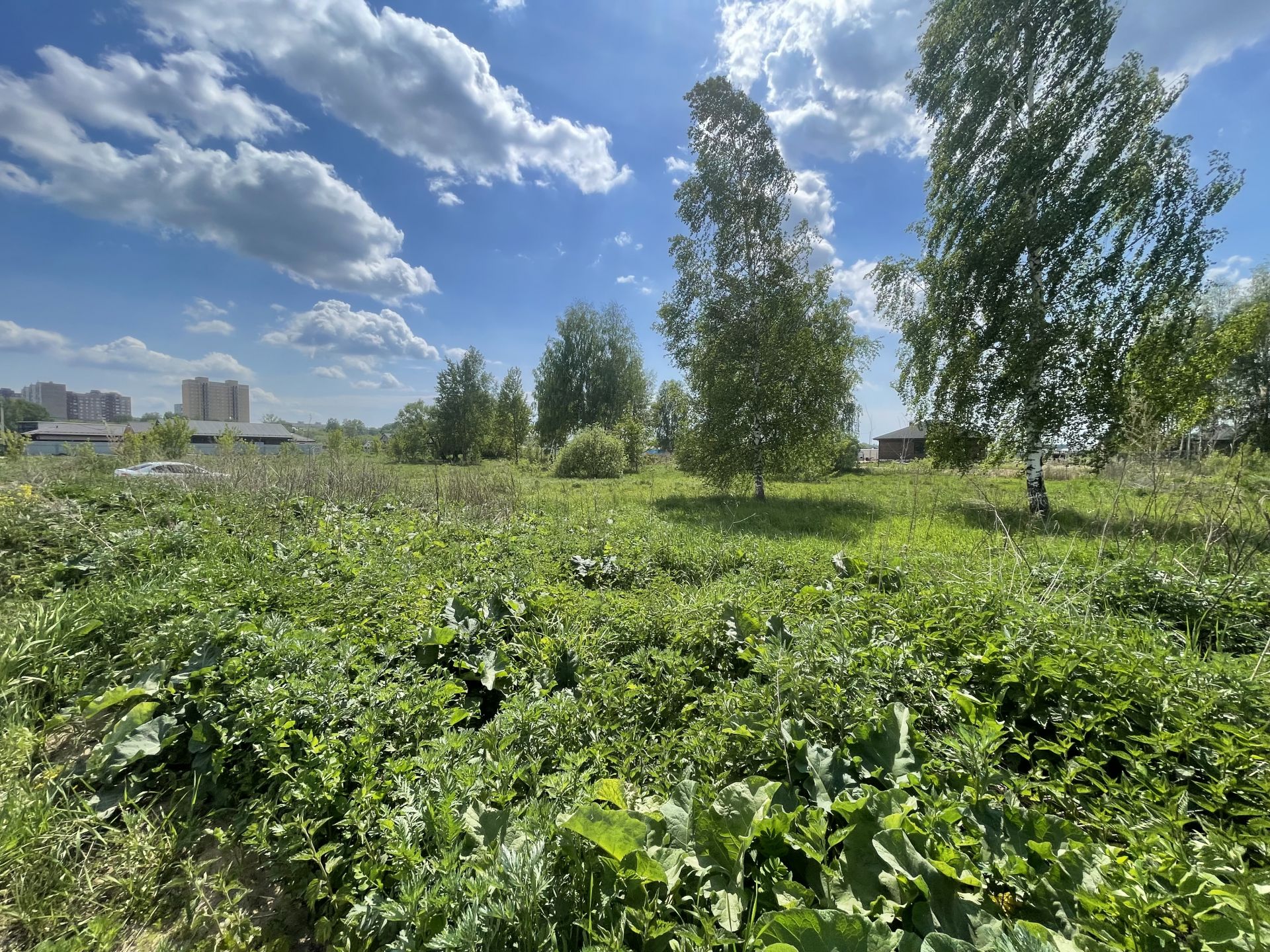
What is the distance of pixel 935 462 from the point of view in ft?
38.2

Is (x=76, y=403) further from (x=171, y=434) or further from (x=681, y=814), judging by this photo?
(x=681, y=814)

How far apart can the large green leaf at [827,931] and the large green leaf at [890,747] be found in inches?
27.5

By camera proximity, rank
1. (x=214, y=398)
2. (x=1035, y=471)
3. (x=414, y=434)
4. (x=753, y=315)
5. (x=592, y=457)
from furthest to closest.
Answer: (x=214, y=398) → (x=414, y=434) → (x=592, y=457) → (x=753, y=315) → (x=1035, y=471)

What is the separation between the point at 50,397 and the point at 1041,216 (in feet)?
405

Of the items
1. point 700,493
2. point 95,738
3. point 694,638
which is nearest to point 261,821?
point 95,738

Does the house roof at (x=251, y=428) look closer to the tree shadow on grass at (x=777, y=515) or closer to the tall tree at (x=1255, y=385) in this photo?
the tree shadow on grass at (x=777, y=515)

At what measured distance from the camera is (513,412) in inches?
1563

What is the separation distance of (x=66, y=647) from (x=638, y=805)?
4059 millimetres

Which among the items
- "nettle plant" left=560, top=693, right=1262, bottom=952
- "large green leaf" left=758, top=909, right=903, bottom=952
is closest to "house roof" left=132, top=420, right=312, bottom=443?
"nettle plant" left=560, top=693, right=1262, bottom=952

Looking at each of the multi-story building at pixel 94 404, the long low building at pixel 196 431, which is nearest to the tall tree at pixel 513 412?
the long low building at pixel 196 431

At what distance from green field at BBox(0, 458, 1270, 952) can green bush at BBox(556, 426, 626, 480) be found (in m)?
18.5

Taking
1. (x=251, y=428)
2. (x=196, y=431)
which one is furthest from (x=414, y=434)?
(x=251, y=428)

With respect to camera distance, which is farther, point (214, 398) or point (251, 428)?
point (214, 398)

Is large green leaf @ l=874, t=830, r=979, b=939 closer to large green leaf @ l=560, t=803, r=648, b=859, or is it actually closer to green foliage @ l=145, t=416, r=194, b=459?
large green leaf @ l=560, t=803, r=648, b=859
